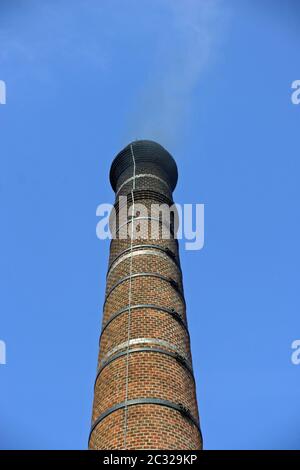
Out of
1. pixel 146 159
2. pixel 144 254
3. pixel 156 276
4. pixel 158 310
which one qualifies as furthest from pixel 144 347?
pixel 146 159

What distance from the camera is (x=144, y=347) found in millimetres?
10398

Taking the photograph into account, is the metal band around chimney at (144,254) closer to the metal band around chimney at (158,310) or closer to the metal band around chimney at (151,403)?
the metal band around chimney at (158,310)

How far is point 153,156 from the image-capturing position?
53.0ft

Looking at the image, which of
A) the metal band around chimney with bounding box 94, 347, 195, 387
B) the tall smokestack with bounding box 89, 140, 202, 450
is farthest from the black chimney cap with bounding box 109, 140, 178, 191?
the metal band around chimney with bounding box 94, 347, 195, 387

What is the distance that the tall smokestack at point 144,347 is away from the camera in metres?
Answer: 9.29

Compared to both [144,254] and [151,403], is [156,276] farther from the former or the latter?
[151,403]

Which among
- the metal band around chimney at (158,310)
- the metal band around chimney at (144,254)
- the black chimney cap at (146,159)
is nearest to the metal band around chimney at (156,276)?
the metal band around chimney at (144,254)

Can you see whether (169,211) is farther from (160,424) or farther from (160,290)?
(160,424)

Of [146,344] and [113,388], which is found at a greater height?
[146,344]

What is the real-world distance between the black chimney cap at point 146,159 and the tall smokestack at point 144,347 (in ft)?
4.66

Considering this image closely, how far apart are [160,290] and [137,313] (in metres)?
0.88

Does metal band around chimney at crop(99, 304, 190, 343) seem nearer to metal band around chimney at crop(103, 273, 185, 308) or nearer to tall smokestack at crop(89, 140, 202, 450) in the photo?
tall smokestack at crop(89, 140, 202, 450)
